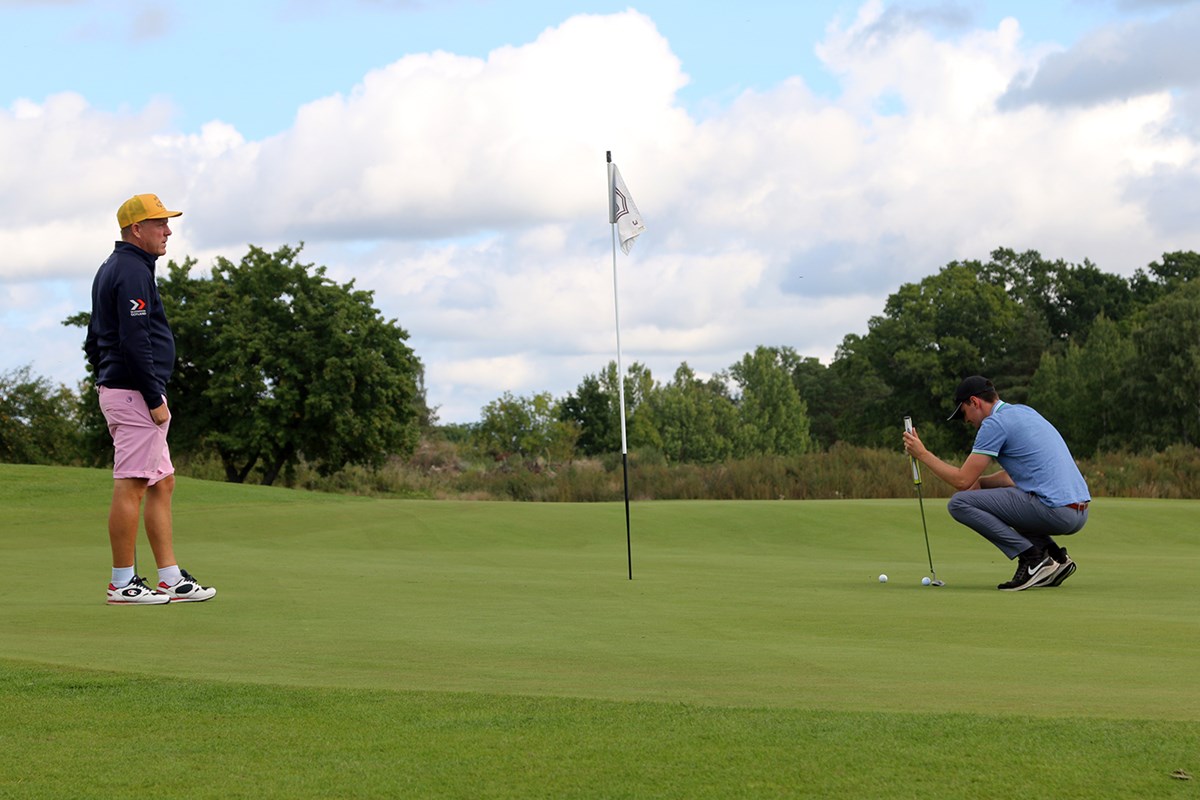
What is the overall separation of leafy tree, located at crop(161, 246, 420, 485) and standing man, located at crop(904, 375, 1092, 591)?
34.2m

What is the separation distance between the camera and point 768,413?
9281 centimetres

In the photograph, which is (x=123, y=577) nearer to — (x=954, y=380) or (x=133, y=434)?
(x=133, y=434)

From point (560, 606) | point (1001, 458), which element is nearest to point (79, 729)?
point (560, 606)

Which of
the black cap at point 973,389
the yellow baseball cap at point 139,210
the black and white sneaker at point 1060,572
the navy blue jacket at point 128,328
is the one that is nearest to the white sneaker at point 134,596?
the navy blue jacket at point 128,328

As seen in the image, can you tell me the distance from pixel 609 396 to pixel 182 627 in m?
74.7

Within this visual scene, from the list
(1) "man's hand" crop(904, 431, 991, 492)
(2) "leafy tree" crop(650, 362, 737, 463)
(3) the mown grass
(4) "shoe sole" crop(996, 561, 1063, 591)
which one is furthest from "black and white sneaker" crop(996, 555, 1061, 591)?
(2) "leafy tree" crop(650, 362, 737, 463)

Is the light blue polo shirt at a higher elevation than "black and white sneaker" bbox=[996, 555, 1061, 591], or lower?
higher

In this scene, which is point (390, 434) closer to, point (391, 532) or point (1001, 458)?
point (391, 532)

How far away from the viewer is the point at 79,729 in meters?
4.06

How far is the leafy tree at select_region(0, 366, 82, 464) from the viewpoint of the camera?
49844 millimetres

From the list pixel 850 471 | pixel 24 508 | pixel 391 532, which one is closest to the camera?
pixel 391 532

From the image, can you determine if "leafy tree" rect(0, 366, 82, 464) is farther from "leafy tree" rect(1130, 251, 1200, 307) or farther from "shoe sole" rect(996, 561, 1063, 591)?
"leafy tree" rect(1130, 251, 1200, 307)

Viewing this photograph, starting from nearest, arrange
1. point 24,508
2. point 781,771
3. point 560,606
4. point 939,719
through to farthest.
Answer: point 781,771 < point 939,719 < point 560,606 < point 24,508

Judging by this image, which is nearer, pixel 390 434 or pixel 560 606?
pixel 560 606
